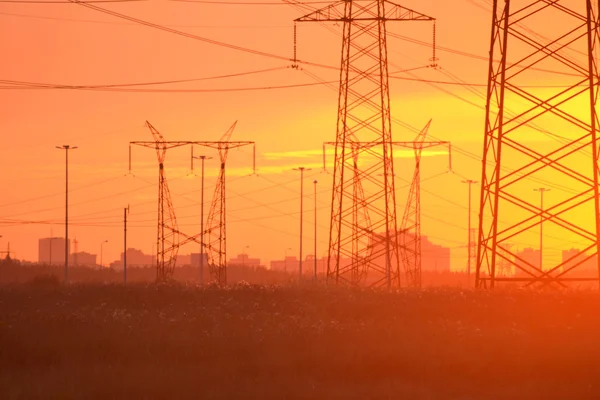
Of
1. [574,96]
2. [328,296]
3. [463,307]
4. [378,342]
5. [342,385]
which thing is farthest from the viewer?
[328,296]

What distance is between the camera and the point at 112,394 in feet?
97.9

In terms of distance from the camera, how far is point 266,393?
29.8 m

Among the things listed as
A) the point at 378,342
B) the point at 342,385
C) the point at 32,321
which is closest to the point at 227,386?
the point at 342,385

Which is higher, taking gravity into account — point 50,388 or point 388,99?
point 388,99

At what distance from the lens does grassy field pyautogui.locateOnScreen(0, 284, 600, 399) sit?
3073 centimetres

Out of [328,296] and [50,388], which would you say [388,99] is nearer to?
[328,296]

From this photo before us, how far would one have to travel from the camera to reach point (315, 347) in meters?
37.2

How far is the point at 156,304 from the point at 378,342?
17.4 meters

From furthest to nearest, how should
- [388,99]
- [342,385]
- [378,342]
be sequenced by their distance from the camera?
[388,99]
[378,342]
[342,385]

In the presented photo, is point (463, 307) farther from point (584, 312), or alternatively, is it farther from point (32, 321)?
point (32, 321)

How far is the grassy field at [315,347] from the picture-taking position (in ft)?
101

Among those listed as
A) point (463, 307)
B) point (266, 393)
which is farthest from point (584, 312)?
point (266, 393)

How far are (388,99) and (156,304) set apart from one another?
654 inches

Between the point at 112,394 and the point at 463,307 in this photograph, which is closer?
the point at 112,394
